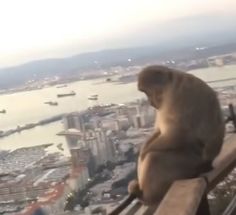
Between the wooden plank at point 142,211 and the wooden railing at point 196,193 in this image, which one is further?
→ the wooden plank at point 142,211

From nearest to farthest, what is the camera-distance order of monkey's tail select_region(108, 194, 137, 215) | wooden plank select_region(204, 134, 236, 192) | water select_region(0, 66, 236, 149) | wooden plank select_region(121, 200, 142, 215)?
monkey's tail select_region(108, 194, 137, 215), wooden plank select_region(121, 200, 142, 215), wooden plank select_region(204, 134, 236, 192), water select_region(0, 66, 236, 149)

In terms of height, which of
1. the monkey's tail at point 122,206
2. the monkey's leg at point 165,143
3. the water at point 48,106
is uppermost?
the monkey's leg at point 165,143

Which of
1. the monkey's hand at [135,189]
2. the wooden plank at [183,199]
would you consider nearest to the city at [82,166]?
the monkey's hand at [135,189]

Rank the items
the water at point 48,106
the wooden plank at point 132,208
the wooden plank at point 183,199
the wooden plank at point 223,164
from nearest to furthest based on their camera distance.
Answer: the wooden plank at point 183,199
the wooden plank at point 132,208
the wooden plank at point 223,164
the water at point 48,106

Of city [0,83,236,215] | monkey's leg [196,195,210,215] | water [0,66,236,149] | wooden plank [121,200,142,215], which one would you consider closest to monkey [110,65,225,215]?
wooden plank [121,200,142,215]

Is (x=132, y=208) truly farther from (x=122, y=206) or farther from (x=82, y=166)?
(x=82, y=166)

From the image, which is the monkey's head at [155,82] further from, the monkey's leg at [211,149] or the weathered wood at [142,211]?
the weathered wood at [142,211]

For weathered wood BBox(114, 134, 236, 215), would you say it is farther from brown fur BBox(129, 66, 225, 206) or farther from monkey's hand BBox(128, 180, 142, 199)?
monkey's hand BBox(128, 180, 142, 199)

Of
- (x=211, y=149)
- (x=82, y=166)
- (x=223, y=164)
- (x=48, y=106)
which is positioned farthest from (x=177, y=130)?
(x=48, y=106)
